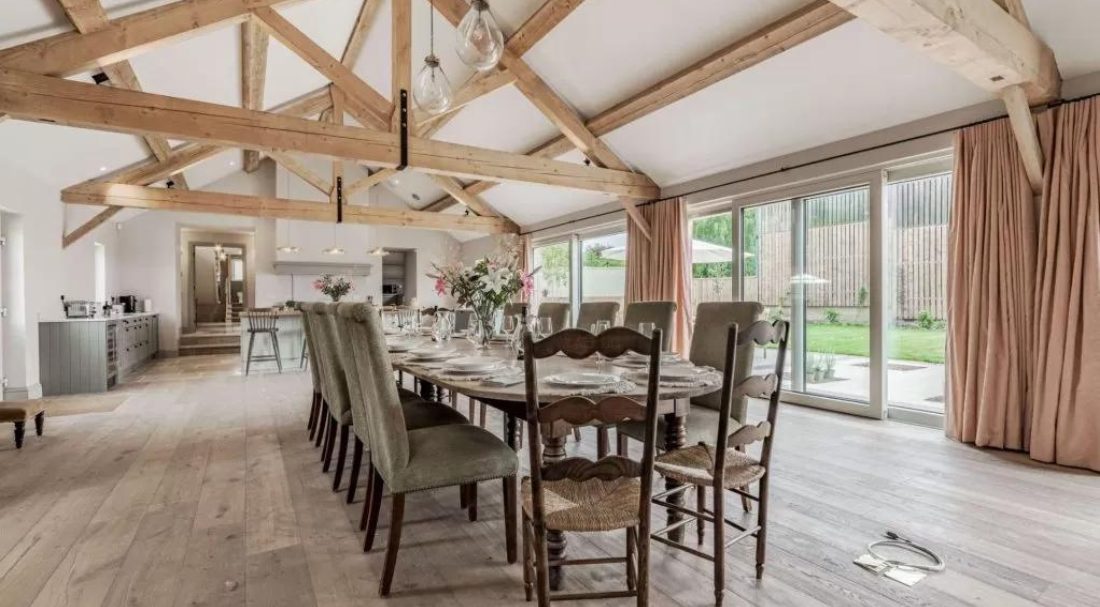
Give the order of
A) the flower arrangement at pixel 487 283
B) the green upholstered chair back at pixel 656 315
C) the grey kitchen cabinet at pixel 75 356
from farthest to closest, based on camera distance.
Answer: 1. the grey kitchen cabinet at pixel 75 356
2. the green upholstered chair back at pixel 656 315
3. the flower arrangement at pixel 487 283

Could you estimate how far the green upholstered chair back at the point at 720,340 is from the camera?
8.07 feet

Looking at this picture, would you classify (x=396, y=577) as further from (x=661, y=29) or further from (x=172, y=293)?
(x=172, y=293)

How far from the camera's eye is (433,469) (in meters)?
1.85

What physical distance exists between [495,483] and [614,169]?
4228 mm

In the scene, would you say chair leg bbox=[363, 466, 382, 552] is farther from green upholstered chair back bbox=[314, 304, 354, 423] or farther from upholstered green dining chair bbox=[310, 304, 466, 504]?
green upholstered chair back bbox=[314, 304, 354, 423]

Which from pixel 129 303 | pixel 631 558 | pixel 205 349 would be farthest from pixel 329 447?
pixel 205 349

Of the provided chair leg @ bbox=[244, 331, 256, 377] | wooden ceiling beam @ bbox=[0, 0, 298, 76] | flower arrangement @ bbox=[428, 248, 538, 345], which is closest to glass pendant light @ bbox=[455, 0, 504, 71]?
flower arrangement @ bbox=[428, 248, 538, 345]

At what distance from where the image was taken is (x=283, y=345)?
24.2 feet

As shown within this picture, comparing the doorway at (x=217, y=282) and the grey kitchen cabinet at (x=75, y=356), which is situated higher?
the doorway at (x=217, y=282)

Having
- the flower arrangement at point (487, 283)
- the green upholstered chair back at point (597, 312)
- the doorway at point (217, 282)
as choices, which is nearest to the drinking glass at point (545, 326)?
the flower arrangement at point (487, 283)

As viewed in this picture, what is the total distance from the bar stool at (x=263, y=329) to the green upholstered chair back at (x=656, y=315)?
5.48 metres

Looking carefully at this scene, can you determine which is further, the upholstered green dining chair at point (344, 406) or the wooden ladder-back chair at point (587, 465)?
the upholstered green dining chair at point (344, 406)

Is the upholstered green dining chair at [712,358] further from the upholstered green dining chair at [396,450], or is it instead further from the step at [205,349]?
the step at [205,349]

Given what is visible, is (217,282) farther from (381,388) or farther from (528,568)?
(528,568)
